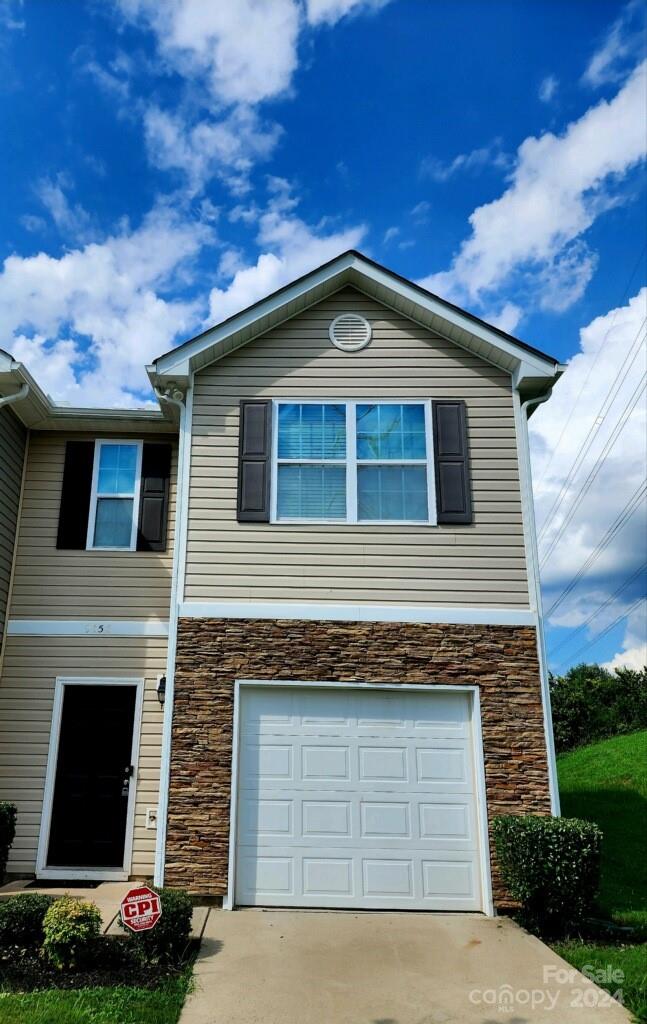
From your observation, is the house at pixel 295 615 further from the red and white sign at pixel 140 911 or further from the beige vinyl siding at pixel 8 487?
the red and white sign at pixel 140 911

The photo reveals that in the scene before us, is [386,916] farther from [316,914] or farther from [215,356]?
[215,356]

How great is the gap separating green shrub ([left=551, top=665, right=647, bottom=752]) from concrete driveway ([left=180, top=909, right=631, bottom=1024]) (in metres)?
15.9

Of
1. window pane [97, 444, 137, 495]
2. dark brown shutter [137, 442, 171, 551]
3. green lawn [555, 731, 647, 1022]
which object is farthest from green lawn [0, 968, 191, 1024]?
window pane [97, 444, 137, 495]

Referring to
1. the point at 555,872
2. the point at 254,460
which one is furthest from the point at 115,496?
the point at 555,872

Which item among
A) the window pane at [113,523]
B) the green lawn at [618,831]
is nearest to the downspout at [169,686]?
the window pane at [113,523]

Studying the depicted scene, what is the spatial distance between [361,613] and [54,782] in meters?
4.46

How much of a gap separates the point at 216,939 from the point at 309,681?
2538mm

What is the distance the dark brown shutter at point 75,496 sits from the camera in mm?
9266

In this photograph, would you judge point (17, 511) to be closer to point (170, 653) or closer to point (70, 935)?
point (170, 653)

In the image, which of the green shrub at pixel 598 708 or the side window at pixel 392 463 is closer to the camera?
the side window at pixel 392 463

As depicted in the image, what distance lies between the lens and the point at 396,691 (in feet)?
24.6

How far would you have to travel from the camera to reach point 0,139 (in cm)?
1021

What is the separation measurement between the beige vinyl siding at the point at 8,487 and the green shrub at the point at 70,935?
4.56m

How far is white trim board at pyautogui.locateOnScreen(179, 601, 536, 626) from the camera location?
7609mm
